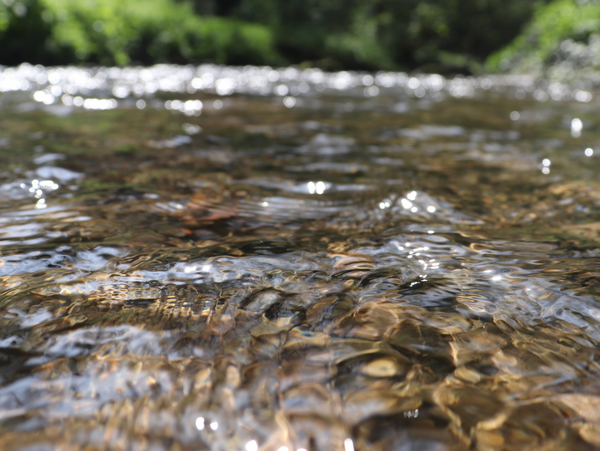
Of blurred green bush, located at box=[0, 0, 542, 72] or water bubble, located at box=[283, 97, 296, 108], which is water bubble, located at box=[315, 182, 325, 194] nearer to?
water bubble, located at box=[283, 97, 296, 108]

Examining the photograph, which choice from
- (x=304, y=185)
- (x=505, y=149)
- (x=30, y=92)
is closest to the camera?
(x=304, y=185)

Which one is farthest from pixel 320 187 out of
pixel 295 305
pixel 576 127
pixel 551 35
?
pixel 551 35

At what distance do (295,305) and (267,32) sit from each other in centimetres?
1972

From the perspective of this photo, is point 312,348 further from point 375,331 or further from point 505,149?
point 505,149

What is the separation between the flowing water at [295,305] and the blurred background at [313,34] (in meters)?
11.1

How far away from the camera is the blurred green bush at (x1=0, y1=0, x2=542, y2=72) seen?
39.1 ft

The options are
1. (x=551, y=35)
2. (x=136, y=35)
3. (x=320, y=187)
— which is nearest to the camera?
(x=320, y=187)

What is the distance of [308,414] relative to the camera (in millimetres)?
938

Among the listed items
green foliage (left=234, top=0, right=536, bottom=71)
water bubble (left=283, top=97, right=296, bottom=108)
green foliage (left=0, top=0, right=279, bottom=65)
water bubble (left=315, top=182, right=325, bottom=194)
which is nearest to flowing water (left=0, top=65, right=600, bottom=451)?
water bubble (left=315, top=182, right=325, bottom=194)

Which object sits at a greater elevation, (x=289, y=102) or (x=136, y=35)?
(x=136, y=35)

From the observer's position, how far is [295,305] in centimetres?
132

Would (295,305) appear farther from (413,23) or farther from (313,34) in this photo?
(413,23)

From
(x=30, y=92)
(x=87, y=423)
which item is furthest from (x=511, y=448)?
(x=30, y=92)

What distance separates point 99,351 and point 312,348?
0.53 m
